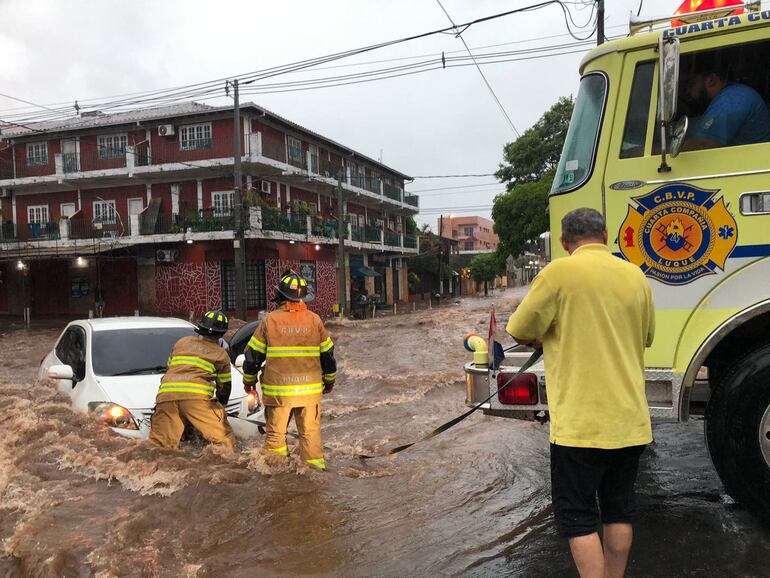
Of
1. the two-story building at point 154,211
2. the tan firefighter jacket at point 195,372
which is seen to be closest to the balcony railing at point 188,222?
the two-story building at point 154,211

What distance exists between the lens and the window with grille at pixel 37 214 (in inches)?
1232

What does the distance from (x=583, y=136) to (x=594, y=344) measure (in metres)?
1.69

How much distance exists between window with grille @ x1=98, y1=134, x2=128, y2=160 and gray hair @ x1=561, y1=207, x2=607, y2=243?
1188 inches

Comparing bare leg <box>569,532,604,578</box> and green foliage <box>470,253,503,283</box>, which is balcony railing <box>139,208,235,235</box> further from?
green foliage <box>470,253,503,283</box>

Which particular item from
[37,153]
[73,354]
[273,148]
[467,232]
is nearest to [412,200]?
[273,148]

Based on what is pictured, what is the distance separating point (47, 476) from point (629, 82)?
501 centimetres

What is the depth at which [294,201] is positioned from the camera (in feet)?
99.4

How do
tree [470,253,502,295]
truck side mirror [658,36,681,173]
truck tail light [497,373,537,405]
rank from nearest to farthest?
truck side mirror [658,36,681,173] < truck tail light [497,373,537,405] < tree [470,253,502,295]

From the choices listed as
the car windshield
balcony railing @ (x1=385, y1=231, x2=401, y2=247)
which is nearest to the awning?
balcony railing @ (x1=385, y1=231, x2=401, y2=247)

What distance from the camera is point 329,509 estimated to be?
4.39 m

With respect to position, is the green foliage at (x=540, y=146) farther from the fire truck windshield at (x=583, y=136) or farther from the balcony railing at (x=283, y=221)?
the fire truck windshield at (x=583, y=136)

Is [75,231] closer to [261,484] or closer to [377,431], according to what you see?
[377,431]

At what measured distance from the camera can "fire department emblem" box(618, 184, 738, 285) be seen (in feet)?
10.8

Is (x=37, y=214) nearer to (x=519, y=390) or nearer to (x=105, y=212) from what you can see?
(x=105, y=212)
